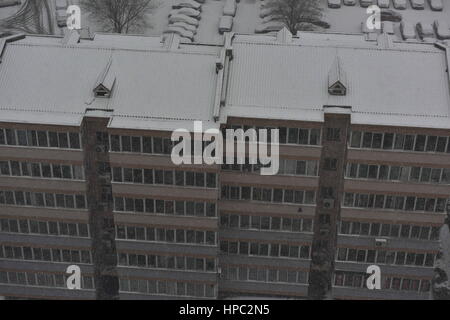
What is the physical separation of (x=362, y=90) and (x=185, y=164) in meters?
18.3

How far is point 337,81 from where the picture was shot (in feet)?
210

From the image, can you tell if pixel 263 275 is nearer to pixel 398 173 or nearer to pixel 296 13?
pixel 398 173

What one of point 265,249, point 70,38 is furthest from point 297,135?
point 70,38

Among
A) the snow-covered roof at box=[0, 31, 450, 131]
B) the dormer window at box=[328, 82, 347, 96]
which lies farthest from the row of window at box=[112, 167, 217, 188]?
the dormer window at box=[328, 82, 347, 96]

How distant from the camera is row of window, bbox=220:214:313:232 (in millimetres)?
68250

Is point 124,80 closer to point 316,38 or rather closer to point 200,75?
point 200,75

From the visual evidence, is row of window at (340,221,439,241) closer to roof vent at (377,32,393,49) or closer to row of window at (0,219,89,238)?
roof vent at (377,32,393,49)

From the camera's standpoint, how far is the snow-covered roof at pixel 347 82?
6328 cm

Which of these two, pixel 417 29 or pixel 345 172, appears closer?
pixel 345 172

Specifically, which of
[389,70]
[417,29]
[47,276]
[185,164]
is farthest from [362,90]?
[417,29]

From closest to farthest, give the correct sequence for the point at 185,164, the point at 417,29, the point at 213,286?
1. the point at 185,164
2. the point at 213,286
3. the point at 417,29

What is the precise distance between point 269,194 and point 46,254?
23685 millimetres

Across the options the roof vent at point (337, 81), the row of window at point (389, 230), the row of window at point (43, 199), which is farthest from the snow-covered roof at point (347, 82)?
the row of window at point (43, 199)

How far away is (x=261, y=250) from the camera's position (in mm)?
70188
